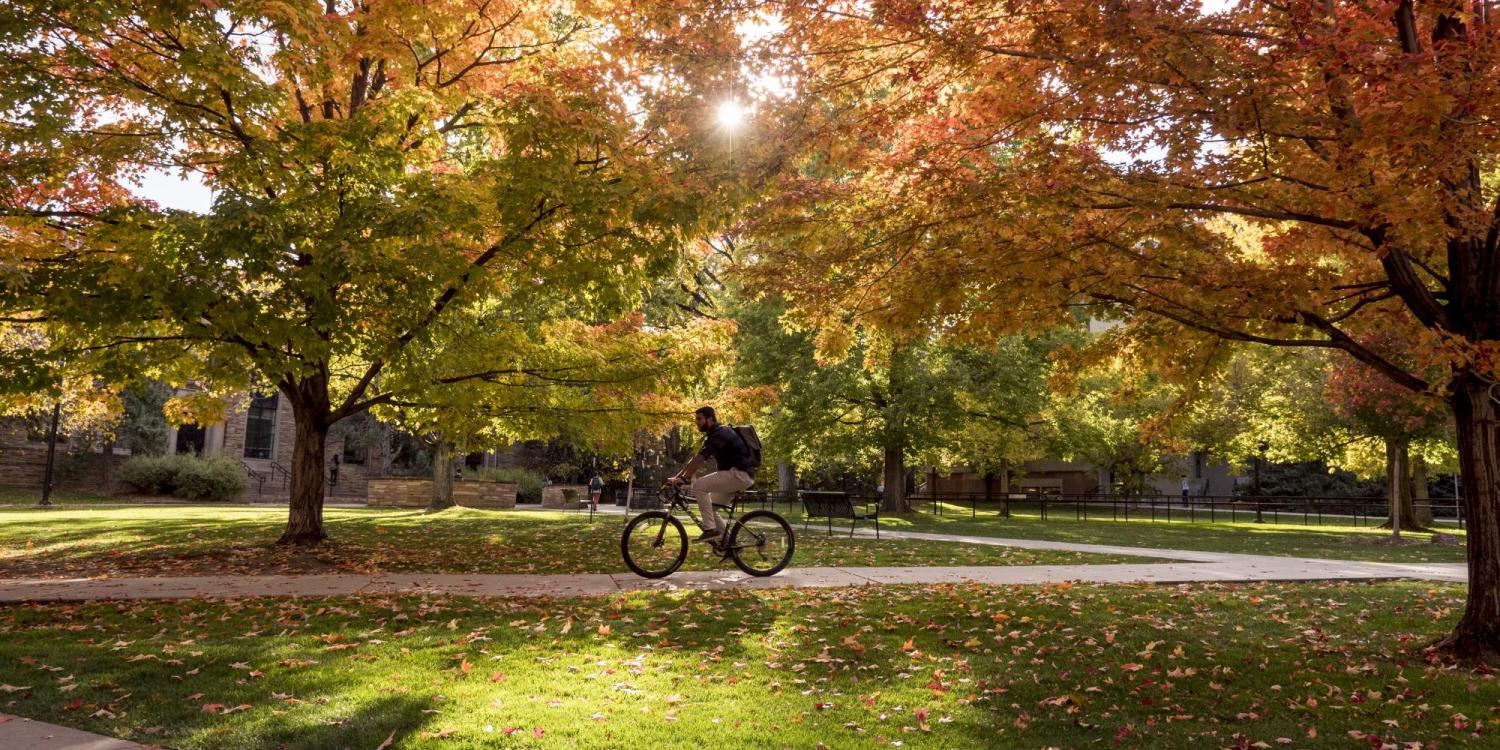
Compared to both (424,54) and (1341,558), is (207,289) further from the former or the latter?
(1341,558)

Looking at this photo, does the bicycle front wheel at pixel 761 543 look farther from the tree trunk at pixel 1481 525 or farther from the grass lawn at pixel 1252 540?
the grass lawn at pixel 1252 540

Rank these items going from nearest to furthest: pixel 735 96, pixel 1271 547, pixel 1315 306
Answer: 1. pixel 1315 306
2. pixel 735 96
3. pixel 1271 547

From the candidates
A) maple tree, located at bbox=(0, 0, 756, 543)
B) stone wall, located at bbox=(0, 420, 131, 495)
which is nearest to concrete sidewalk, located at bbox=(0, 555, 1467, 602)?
maple tree, located at bbox=(0, 0, 756, 543)

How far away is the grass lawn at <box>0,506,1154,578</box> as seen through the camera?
11039 millimetres

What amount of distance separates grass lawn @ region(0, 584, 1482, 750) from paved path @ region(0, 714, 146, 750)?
5.6 inches

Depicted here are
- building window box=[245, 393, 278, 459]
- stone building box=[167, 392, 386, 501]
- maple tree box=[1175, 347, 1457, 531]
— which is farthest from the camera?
building window box=[245, 393, 278, 459]

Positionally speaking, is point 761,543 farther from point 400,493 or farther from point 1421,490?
point 1421,490

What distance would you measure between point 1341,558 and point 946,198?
12.2 meters

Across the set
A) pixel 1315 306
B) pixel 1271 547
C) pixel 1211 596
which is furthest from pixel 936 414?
pixel 1315 306

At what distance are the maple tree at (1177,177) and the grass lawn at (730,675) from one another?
1904 mm

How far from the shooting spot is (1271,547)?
57.4 feet

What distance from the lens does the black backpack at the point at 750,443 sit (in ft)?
30.7

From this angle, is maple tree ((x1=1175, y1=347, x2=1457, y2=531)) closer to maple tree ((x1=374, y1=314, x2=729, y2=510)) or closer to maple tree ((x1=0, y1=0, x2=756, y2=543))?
maple tree ((x1=374, y1=314, x2=729, y2=510))

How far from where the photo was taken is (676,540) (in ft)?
32.5
